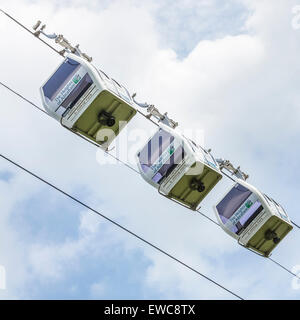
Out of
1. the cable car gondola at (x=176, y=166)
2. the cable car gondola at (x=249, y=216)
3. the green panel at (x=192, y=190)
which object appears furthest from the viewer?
the cable car gondola at (x=249, y=216)

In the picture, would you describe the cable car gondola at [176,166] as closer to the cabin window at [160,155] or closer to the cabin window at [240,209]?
the cabin window at [160,155]

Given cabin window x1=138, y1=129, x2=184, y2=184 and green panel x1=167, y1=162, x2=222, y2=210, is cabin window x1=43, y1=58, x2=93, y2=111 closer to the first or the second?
cabin window x1=138, y1=129, x2=184, y2=184

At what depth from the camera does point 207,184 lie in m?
17.3

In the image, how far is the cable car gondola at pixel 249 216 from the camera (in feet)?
61.1

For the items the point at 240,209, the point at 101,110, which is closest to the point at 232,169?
the point at 240,209

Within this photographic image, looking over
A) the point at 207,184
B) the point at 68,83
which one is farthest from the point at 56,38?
the point at 207,184

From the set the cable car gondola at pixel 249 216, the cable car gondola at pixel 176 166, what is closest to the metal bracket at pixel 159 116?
the cable car gondola at pixel 176 166

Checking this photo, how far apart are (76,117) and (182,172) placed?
3095 millimetres

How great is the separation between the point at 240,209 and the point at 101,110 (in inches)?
220

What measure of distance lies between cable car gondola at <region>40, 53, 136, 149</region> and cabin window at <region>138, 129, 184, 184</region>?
1.23 meters

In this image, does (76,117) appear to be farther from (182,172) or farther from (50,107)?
(182,172)

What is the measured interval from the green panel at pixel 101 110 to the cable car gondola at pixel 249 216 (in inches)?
183

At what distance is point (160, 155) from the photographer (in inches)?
658

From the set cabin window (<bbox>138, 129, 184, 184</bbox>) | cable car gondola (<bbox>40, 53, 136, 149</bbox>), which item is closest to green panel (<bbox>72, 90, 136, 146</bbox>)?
cable car gondola (<bbox>40, 53, 136, 149</bbox>)
